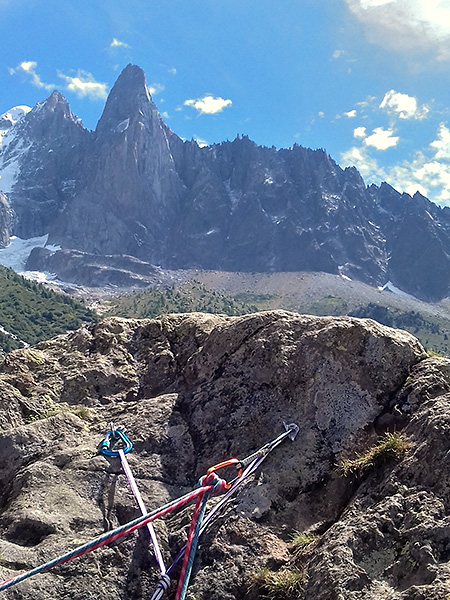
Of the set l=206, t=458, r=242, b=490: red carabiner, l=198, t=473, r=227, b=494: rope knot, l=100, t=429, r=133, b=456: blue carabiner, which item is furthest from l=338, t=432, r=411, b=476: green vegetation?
l=100, t=429, r=133, b=456: blue carabiner

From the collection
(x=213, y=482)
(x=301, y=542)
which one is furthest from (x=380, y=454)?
(x=213, y=482)

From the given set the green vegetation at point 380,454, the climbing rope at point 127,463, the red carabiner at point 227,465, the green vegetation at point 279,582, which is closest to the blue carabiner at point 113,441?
the climbing rope at point 127,463

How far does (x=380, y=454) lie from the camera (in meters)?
5.52

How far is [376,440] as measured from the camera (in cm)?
608

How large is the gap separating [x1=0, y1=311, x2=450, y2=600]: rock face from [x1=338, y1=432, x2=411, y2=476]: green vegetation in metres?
0.07

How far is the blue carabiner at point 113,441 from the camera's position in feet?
20.4

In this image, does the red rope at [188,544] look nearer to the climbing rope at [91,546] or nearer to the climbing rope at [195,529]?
the climbing rope at [195,529]

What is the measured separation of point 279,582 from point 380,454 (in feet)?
6.00

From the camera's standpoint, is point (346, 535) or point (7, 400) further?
point (7, 400)

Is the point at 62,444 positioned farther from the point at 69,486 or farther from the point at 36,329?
the point at 36,329

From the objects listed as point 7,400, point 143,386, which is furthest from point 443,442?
point 7,400

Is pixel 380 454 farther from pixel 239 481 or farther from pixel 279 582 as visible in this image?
pixel 279 582

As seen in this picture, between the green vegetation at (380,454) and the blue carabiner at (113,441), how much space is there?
279cm

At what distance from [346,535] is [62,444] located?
382cm
